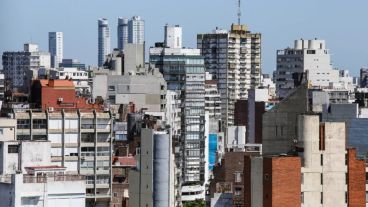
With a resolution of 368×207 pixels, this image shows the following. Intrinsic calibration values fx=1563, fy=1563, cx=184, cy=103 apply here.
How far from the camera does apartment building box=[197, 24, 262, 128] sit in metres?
147

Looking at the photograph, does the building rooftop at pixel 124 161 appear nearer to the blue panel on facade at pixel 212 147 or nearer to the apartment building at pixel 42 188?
the apartment building at pixel 42 188

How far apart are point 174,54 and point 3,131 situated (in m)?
62.6

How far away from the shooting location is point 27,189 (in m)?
37.8

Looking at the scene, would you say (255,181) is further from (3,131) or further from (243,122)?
(243,122)

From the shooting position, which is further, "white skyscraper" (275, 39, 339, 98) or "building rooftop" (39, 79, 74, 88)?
"white skyscraper" (275, 39, 339, 98)

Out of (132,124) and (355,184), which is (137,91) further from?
(355,184)

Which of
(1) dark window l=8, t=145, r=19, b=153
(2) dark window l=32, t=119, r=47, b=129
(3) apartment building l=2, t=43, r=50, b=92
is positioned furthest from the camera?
(3) apartment building l=2, t=43, r=50, b=92

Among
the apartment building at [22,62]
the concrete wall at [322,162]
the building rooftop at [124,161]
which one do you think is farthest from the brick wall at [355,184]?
the apartment building at [22,62]

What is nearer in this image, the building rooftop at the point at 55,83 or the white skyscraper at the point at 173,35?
the building rooftop at the point at 55,83

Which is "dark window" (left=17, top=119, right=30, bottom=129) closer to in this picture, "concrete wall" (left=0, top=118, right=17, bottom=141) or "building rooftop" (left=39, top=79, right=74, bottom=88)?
"concrete wall" (left=0, top=118, right=17, bottom=141)

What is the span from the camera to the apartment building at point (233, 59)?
147 metres

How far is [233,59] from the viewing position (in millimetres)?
148750

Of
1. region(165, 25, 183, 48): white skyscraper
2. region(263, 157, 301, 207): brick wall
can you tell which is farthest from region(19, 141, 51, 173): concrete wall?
region(165, 25, 183, 48): white skyscraper

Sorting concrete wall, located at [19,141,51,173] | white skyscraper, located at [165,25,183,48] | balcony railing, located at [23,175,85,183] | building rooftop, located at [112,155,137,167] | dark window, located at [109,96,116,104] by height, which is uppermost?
white skyscraper, located at [165,25,183,48]
